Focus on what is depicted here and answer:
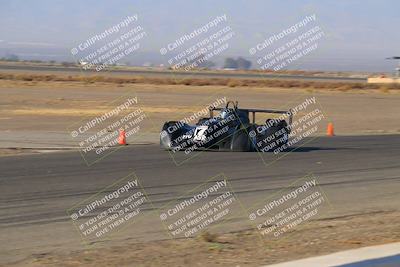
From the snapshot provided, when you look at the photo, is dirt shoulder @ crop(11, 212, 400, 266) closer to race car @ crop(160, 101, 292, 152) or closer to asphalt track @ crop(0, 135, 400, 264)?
asphalt track @ crop(0, 135, 400, 264)

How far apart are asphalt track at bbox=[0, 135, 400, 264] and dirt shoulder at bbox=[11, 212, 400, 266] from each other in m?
0.59

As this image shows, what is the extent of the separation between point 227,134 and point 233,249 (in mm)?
12303

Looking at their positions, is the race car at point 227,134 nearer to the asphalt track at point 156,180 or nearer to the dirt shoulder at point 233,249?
the asphalt track at point 156,180

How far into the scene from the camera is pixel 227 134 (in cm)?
2169

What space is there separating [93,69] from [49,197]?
104 m

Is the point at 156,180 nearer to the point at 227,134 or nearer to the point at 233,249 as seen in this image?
the point at 227,134

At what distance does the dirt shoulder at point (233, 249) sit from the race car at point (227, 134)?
985 cm

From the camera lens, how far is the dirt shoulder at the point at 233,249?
867 centimetres

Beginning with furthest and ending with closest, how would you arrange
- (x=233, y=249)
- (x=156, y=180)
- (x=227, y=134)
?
1. (x=227, y=134)
2. (x=156, y=180)
3. (x=233, y=249)

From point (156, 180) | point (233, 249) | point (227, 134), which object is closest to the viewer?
point (233, 249)

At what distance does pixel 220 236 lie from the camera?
10586 mm

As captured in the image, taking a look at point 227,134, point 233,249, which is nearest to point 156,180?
point 227,134

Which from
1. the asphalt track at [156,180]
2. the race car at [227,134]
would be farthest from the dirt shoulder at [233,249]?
the race car at [227,134]

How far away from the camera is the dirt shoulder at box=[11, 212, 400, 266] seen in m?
8.67
